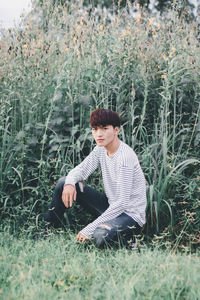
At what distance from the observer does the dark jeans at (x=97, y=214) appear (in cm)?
292

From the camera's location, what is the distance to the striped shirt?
3004 millimetres

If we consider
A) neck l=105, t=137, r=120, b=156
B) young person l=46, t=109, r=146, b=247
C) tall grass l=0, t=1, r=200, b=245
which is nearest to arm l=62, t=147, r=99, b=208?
young person l=46, t=109, r=146, b=247

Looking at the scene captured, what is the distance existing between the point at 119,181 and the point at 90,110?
1099 millimetres

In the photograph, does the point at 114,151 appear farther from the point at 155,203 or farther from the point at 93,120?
the point at 155,203

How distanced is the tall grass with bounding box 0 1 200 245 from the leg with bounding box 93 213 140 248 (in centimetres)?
38

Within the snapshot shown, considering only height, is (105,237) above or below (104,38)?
below

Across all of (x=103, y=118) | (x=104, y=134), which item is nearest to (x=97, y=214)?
(x=104, y=134)

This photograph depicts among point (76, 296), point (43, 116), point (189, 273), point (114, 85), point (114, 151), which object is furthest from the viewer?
point (43, 116)

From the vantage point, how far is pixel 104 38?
4004mm

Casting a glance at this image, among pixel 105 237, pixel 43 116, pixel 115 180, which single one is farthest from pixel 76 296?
pixel 43 116

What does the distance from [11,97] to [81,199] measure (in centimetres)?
139

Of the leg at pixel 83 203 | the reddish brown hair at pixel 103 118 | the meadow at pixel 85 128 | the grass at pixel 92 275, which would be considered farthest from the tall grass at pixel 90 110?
the grass at pixel 92 275

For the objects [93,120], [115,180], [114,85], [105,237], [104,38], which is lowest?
[105,237]

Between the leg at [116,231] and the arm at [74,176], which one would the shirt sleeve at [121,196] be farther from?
the arm at [74,176]
